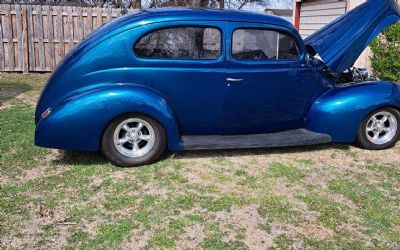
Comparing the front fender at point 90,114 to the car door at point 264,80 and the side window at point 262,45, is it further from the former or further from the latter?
the side window at point 262,45

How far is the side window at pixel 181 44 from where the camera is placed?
491cm

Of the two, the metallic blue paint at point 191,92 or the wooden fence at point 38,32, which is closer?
the metallic blue paint at point 191,92

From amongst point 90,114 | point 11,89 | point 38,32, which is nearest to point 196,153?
point 90,114

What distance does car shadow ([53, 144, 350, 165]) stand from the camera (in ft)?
16.6

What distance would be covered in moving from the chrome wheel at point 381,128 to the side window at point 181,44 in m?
2.30

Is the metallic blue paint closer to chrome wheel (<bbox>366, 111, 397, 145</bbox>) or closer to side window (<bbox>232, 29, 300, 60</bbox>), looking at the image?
side window (<bbox>232, 29, 300, 60</bbox>)

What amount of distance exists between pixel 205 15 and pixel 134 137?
167 cm

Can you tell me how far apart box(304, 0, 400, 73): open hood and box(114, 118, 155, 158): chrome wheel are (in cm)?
252

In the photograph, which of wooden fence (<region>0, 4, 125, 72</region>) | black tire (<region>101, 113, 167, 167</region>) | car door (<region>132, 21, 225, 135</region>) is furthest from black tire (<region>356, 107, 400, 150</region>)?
wooden fence (<region>0, 4, 125, 72</region>)

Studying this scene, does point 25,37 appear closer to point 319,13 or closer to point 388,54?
point 319,13

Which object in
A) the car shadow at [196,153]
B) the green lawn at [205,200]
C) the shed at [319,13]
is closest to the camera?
the green lawn at [205,200]

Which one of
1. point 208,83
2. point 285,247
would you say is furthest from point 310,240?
point 208,83

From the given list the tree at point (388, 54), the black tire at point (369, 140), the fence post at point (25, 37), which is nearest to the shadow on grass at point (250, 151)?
the black tire at point (369, 140)

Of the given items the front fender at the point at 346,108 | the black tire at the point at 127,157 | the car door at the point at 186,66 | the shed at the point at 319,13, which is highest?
the shed at the point at 319,13
